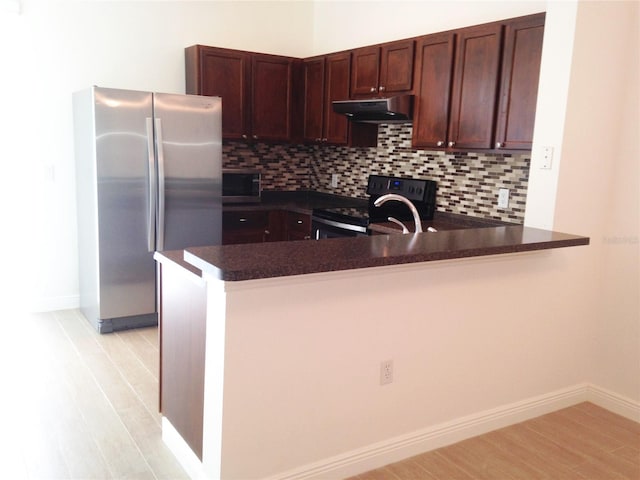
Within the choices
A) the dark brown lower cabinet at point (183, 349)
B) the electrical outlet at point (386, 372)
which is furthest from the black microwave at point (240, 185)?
the electrical outlet at point (386, 372)

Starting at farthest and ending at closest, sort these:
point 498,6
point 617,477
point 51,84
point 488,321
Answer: point 51,84
point 498,6
point 488,321
point 617,477

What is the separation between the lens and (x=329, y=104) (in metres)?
4.77

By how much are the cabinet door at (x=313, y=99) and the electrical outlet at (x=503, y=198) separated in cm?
173

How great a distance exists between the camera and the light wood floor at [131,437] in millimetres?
2393

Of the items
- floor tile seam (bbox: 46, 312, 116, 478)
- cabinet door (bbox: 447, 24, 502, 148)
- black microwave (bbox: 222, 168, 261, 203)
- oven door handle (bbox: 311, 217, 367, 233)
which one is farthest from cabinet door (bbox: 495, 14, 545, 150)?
floor tile seam (bbox: 46, 312, 116, 478)

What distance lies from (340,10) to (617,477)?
420cm

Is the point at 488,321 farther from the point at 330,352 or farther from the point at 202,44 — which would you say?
the point at 202,44

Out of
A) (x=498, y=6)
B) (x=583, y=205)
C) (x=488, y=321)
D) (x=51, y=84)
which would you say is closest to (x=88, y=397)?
(x=488, y=321)

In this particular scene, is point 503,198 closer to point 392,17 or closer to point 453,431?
point 453,431

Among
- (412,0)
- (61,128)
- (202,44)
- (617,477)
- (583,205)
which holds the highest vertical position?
(412,0)

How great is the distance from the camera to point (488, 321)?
2.67 meters

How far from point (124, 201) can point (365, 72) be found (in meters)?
2.05

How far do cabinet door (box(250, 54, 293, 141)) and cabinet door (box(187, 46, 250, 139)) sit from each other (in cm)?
8

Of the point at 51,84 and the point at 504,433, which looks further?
the point at 51,84
